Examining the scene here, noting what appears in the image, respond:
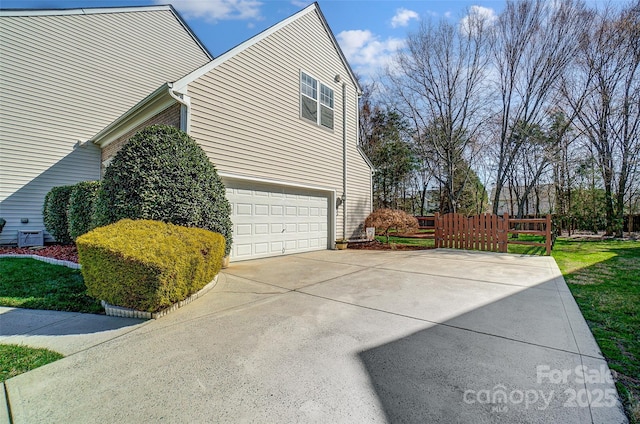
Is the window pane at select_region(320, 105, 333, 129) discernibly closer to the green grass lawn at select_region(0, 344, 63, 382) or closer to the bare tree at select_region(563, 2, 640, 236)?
the green grass lawn at select_region(0, 344, 63, 382)

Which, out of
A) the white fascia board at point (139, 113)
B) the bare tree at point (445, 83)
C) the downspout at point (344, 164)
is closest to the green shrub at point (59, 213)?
the white fascia board at point (139, 113)

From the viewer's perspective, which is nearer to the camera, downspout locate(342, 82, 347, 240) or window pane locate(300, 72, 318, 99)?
window pane locate(300, 72, 318, 99)

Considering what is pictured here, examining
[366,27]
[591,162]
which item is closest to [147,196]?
[366,27]

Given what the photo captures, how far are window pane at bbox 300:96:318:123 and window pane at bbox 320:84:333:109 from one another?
435 millimetres

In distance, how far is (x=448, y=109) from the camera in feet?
44.5

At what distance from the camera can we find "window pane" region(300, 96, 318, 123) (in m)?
8.75

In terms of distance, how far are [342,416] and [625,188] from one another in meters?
17.8

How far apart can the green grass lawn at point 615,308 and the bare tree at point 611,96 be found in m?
8.67

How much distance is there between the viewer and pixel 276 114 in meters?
7.88

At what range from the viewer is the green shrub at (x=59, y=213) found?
7758mm

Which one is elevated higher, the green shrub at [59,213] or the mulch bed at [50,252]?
the green shrub at [59,213]

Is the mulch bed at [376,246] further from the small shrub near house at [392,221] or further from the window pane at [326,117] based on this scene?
the window pane at [326,117]

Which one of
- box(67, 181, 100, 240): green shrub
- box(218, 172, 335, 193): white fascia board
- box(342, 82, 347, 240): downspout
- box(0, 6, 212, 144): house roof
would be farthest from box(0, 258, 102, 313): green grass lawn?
box(342, 82, 347, 240): downspout

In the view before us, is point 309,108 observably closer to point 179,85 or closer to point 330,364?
point 179,85
